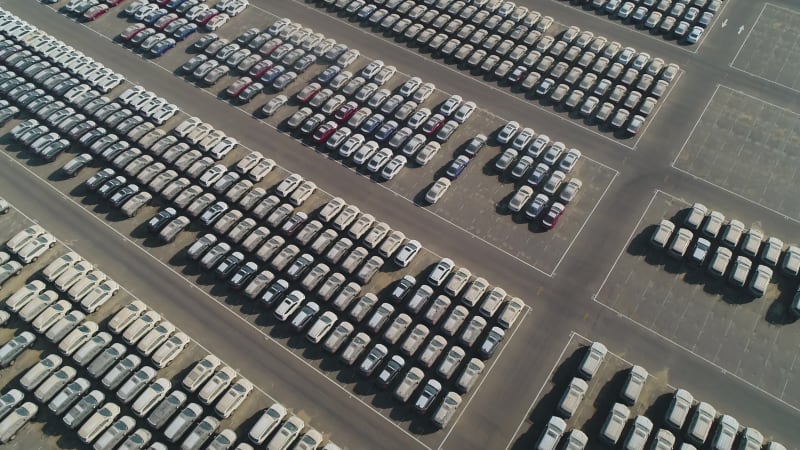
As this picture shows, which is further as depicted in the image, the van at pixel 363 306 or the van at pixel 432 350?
the van at pixel 363 306

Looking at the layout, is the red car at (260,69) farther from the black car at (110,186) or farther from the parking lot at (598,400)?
the parking lot at (598,400)

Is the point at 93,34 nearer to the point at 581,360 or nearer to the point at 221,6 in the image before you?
the point at 221,6

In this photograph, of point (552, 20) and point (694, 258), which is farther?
point (552, 20)

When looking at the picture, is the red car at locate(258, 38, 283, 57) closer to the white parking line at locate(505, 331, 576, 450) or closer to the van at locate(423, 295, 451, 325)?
the van at locate(423, 295, 451, 325)

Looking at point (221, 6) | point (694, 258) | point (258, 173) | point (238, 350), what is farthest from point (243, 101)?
point (694, 258)

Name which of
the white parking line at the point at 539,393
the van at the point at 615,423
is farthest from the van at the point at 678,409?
the white parking line at the point at 539,393

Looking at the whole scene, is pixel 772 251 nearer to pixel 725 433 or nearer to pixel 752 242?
pixel 752 242

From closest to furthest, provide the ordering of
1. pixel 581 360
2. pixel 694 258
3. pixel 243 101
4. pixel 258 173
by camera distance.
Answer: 1. pixel 581 360
2. pixel 694 258
3. pixel 258 173
4. pixel 243 101
